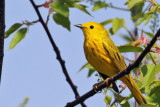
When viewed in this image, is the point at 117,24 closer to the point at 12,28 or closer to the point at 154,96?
the point at 154,96

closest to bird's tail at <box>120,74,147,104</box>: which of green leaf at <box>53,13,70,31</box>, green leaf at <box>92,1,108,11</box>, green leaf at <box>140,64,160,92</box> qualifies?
green leaf at <box>140,64,160,92</box>

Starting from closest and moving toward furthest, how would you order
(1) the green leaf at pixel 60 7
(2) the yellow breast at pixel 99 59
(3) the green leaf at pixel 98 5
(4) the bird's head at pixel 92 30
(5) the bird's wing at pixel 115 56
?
(1) the green leaf at pixel 60 7
(3) the green leaf at pixel 98 5
(5) the bird's wing at pixel 115 56
(2) the yellow breast at pixel 99 59
(4) the bird's head at pixel 92 30

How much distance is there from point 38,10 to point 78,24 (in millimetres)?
2369

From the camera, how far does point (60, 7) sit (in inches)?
74.5

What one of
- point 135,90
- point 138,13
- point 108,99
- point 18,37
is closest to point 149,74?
point 108,99

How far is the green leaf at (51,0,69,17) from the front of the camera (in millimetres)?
1841

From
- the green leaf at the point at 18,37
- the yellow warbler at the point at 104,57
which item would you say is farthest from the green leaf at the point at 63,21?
the yellow warbler at the point at 104,57

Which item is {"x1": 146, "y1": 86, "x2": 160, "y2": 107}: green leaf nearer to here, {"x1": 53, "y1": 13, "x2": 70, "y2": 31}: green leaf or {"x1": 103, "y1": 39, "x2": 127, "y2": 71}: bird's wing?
{"x1": 53, "y1": 13, "x2": 70, "y2": 31}: green leaf

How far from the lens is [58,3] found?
1929 mm

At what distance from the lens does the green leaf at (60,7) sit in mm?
1841

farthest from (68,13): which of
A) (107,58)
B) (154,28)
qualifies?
(107,58)

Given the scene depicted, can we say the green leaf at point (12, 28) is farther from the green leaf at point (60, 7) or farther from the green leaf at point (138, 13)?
the green leaf at point (138, 13)

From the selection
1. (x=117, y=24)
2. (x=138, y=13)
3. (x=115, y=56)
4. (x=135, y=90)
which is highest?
(x=117, y=24)

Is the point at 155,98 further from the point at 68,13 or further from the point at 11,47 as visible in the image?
the point at 11,47
